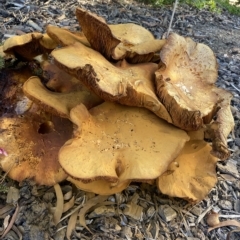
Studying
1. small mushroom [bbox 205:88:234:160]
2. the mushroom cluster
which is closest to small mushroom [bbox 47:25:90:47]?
the mushroom cluster

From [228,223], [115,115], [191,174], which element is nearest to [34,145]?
[115,115]

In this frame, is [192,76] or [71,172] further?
[192,76]

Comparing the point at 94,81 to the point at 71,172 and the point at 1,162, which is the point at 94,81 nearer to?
the point at 71,172

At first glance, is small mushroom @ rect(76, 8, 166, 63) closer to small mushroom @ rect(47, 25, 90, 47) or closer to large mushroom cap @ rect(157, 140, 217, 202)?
small mushroom @ rect(47, 25, 90, 47)

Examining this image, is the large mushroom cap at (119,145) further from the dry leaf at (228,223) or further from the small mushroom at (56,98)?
the dry leaf at (228,223)

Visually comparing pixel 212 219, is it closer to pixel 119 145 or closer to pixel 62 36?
pixel 119 145

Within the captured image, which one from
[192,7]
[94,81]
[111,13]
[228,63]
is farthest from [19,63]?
[192,7]
